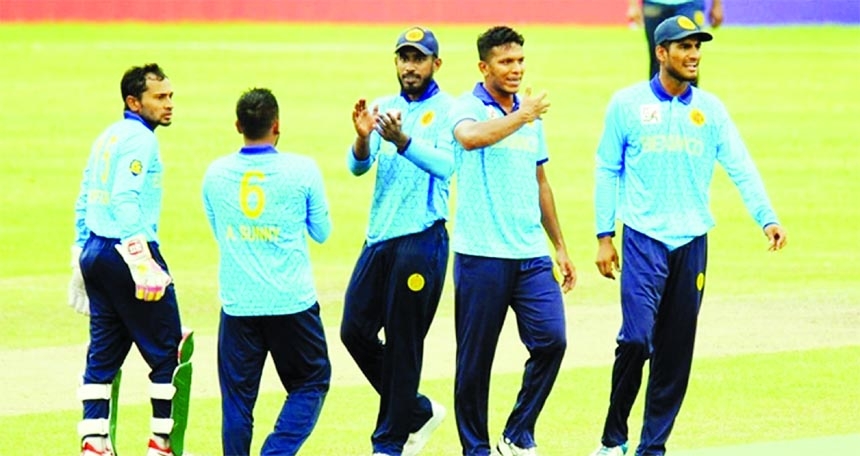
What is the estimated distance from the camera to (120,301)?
986 centimetres

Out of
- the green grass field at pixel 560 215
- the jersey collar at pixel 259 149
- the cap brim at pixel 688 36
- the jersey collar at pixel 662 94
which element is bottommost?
the green grass field at pixel 560 215

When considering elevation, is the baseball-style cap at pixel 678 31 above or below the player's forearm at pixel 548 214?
above

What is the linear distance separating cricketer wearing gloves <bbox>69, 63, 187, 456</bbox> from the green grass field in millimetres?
694

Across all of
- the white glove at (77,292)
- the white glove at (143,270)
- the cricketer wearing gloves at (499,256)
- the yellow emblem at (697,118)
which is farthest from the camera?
the white glove at (77,292)

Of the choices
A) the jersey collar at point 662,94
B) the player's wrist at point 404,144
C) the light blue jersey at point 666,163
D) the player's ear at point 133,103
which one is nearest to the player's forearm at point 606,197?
the light blue jersey at point 666,163

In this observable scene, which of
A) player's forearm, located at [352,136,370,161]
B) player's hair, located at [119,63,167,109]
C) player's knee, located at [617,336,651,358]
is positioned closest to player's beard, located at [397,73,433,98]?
player's forearm, located at [352,136,370,161]

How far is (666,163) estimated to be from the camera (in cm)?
971

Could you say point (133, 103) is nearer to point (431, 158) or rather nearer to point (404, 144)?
point (404, 144)

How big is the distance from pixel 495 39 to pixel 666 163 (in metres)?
1.05

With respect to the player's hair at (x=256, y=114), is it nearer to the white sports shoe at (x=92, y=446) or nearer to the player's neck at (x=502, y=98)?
the player's neck at (x=502, y=98)

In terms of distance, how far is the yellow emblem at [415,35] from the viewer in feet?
32.5

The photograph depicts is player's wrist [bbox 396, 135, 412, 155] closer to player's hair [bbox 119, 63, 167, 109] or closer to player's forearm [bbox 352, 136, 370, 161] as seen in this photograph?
player's forearm [bbox 352, 136, 370, 161]

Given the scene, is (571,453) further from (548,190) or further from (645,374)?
(645,374)

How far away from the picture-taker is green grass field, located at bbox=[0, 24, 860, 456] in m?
11.3
